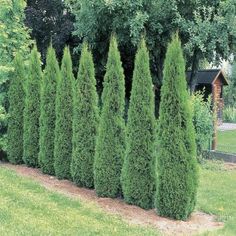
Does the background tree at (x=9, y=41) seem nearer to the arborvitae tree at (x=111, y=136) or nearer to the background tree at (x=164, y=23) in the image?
the background tree at (x=164, y=23)

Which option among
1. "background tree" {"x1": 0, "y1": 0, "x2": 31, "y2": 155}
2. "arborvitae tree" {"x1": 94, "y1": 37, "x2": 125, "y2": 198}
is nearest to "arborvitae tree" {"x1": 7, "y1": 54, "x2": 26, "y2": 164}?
"background tree" {"x1": 0, "y1": 0, "x2": 31, "y2": 155}

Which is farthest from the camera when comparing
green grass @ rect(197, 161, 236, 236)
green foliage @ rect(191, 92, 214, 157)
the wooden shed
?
the wooden shed

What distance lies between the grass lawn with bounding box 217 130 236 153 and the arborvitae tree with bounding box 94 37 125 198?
27.2ft

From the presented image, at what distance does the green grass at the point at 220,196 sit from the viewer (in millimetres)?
6596

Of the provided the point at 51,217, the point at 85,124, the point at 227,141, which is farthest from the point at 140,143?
the point at 227,141

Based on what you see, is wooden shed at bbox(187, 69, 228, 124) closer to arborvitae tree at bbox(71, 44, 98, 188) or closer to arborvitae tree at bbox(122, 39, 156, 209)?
arborvitae tree at bbox(71, 44, 98, 188)

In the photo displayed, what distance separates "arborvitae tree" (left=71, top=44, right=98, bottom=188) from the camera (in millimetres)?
7977

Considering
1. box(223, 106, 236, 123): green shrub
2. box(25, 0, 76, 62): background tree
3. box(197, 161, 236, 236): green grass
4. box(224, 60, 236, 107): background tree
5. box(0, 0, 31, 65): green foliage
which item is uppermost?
box(25, 0, 76, 62): background tree

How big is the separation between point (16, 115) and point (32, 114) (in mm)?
642

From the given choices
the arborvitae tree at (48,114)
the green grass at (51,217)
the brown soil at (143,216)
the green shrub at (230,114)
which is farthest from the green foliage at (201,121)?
the green shrub at (230,114)

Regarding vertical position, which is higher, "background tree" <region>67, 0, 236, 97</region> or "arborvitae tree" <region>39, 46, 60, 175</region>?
"background tree" <region>67, 0, 236, 97</region>

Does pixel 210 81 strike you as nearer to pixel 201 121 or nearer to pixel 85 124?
pixel 201 121

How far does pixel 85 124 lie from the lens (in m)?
8.04

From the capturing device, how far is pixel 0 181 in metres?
8.04
